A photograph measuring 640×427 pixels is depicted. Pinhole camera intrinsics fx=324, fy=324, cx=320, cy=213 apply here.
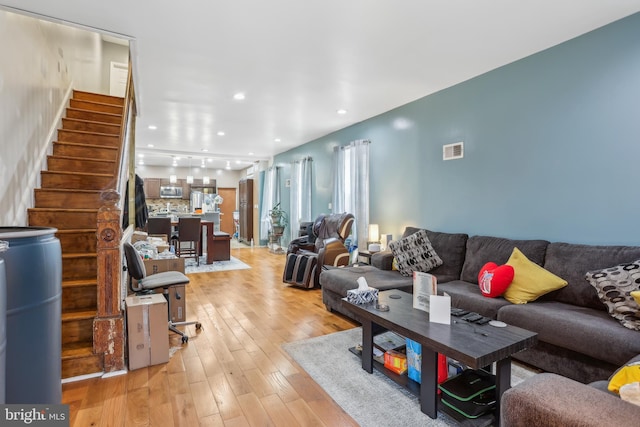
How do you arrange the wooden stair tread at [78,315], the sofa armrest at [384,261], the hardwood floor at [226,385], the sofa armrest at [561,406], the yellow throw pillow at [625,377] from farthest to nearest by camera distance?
the sofa armrest at [384,261], the wooden stair tread at [78,315], the hardwood floor at [226,385], the yellow throw pillow at [625,377], the sofa armrest at [561,406]

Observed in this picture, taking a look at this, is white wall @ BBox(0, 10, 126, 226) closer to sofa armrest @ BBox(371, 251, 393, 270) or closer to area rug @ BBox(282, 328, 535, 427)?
area rug @ BBox(282, 328, 535, 427)

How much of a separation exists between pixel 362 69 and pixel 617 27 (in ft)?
6.73

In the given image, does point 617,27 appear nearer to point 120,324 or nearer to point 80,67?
point 120,324

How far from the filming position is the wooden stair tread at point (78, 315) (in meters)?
2.37

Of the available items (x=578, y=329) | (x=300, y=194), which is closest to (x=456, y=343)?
(x=578, y=329)

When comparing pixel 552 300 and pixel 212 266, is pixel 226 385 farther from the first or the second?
pixel 212 266

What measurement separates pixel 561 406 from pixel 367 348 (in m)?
1.48

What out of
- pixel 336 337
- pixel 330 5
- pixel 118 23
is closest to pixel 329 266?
pixel 336 337

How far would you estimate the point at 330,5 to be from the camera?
2.29 m

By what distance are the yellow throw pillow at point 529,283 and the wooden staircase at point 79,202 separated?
125 inches

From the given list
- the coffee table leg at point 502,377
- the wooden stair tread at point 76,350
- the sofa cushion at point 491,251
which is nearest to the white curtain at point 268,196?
the sofa cushion at point 491,251

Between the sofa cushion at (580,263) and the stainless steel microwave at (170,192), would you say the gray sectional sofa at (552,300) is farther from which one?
the stainless steel microwave at (170,192)

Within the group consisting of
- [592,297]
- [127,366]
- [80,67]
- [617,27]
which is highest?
[80,67]

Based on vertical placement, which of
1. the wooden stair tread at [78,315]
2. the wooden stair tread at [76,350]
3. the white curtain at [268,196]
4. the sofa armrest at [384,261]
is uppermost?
the white curtain at [268,196]
